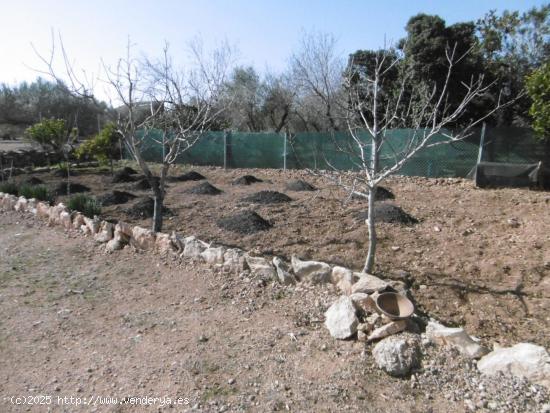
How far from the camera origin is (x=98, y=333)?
2926 millimetres

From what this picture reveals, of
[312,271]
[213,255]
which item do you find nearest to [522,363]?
[312,271]

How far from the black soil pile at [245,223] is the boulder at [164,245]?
1129 mm

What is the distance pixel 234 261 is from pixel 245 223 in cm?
162

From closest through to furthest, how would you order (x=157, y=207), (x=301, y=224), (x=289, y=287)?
(x=289, y=287) → (x=157, y=207) → (x=301, y=224)

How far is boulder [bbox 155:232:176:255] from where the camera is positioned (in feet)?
14.1

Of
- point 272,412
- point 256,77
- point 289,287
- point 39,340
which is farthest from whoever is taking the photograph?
point 256,77

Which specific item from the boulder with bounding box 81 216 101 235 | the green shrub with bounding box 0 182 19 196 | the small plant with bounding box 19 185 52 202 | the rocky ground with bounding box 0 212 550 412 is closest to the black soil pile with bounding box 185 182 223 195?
the small plant with bounding box 19 185 52 202

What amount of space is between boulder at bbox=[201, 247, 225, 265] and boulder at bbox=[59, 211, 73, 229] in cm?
247

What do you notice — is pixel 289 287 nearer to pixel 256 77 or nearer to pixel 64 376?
pixel 64 376

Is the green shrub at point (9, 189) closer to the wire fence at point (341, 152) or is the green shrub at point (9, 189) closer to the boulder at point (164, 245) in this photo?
the boulder at point (164, 245)

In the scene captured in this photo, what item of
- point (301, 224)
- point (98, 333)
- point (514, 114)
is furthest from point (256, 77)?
point (98, 333)

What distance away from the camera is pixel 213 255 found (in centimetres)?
396

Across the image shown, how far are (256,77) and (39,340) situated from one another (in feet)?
60.4

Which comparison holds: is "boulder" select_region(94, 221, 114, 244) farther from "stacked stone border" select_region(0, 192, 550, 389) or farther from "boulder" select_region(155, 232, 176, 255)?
"boulder" select_region(155, 232, 176, 255)
